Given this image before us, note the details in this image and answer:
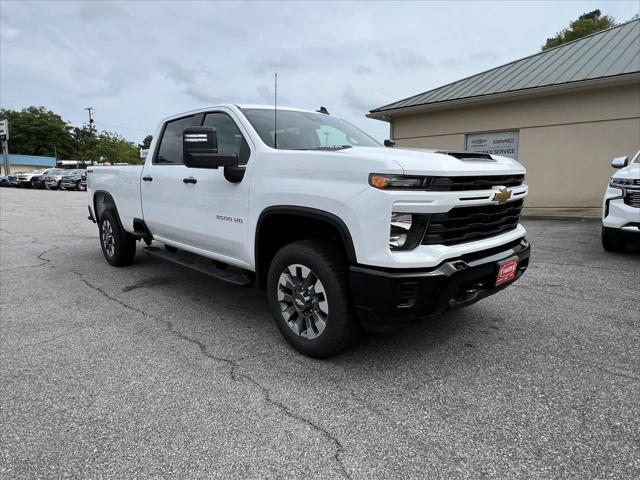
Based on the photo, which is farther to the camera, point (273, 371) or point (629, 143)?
point (629, 143)

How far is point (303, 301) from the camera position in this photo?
2953 millimetres

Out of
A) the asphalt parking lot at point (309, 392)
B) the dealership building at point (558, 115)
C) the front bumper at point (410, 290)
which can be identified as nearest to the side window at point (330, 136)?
the front bumper at point (410, 290)

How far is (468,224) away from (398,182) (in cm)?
63

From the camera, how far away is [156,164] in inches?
187

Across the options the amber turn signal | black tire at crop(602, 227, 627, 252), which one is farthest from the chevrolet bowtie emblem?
black tire at crop(602, 227, 627, 252)

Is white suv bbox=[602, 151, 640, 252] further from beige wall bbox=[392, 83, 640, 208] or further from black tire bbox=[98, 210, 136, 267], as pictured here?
black tire bbox=[98, 210, 136, 267]

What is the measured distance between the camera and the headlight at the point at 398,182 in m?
2.41

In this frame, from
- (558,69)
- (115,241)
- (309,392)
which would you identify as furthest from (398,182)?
(558,69)

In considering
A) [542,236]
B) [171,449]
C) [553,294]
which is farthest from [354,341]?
[542,236]

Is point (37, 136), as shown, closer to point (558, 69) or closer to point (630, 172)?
point (558, 69)

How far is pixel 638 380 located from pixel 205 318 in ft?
10.8

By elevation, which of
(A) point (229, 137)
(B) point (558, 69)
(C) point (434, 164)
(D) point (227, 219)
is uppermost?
(B) point (558, 69)

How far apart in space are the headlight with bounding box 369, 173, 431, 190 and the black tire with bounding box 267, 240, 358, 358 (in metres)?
0.61

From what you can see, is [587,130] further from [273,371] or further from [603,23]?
[603,23]
